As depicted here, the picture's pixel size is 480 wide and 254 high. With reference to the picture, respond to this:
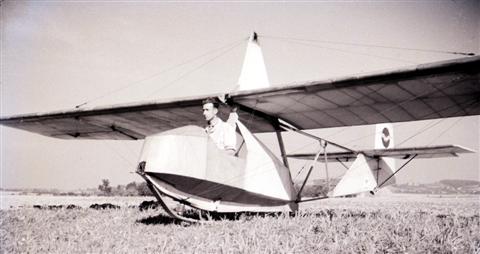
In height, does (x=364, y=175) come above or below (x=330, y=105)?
below

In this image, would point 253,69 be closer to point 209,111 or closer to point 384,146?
point 209,111

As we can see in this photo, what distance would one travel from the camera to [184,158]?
16.8 feet

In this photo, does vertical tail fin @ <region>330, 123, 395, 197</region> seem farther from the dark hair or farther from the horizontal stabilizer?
the dark hair

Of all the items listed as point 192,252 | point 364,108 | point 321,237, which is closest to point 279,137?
point 364,108

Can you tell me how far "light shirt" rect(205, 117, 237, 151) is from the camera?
19.6ft

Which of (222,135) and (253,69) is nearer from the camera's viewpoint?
(222,135)

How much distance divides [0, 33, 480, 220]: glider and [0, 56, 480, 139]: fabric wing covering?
0.6 inches

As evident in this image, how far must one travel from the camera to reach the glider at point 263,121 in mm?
5211

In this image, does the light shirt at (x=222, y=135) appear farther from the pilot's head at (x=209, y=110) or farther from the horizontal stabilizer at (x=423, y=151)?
the horizontal stabilizer at (x=423, y=151)

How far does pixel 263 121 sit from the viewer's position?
8.26 metres

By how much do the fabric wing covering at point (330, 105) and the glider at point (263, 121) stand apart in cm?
2

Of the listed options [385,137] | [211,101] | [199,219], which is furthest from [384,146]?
[199,219]

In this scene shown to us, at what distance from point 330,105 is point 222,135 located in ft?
8.30

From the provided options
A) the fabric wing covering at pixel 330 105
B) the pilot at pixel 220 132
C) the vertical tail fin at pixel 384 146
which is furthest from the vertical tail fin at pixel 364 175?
the pilot at pixel 220 132
